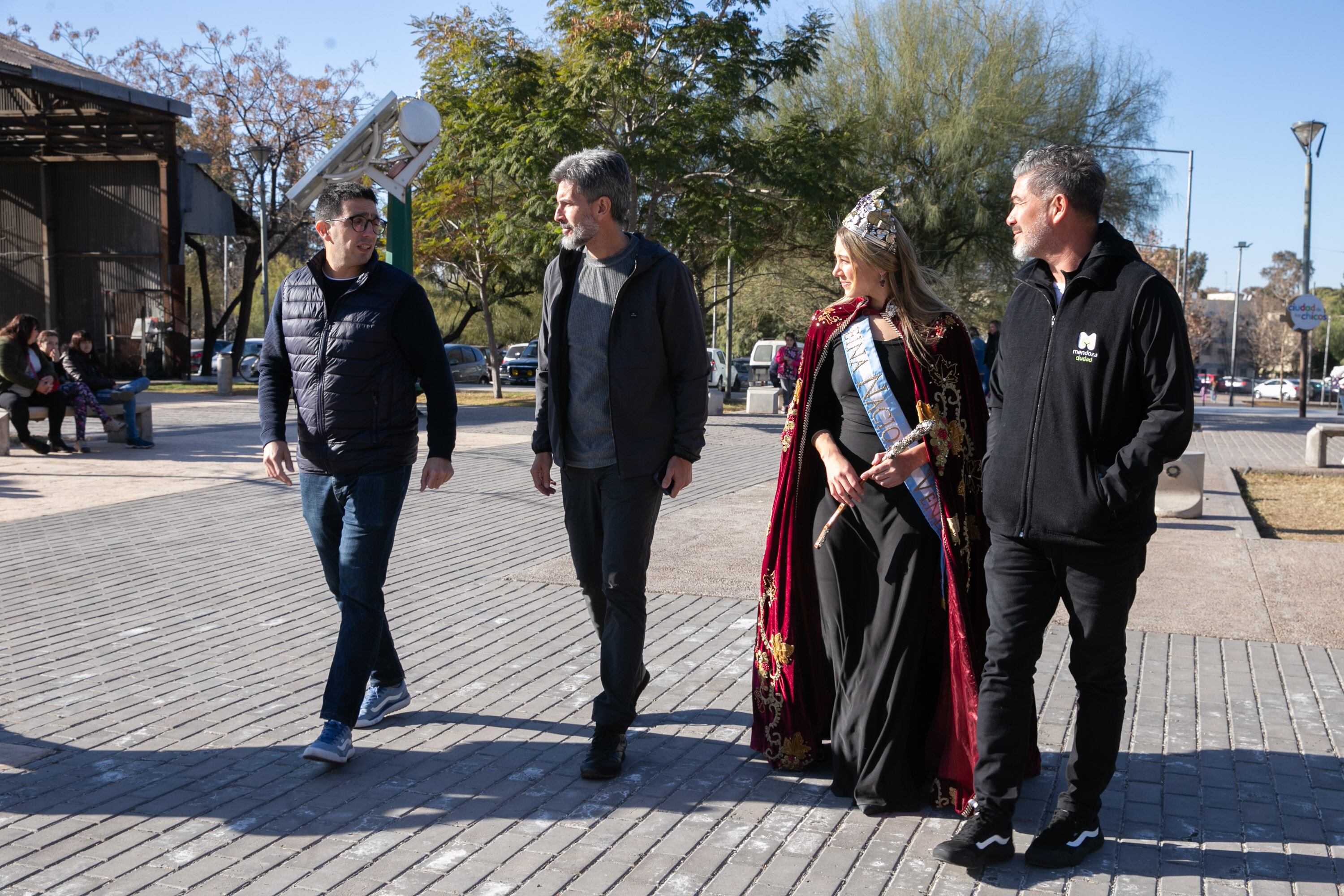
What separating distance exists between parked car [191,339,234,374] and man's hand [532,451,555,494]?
36.2 m

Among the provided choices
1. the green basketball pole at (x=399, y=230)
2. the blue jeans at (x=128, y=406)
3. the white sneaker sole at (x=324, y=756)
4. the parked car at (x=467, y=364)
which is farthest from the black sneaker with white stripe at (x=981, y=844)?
the parked car at (x=467, y=364)

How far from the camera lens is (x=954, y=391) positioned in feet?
11.8

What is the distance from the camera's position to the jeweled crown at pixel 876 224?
355cm

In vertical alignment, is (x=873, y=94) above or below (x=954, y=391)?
above

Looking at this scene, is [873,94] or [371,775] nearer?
[371,775]

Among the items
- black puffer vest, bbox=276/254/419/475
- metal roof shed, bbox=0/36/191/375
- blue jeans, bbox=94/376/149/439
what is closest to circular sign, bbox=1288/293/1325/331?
blue jeans, bbox=94/376/149/439

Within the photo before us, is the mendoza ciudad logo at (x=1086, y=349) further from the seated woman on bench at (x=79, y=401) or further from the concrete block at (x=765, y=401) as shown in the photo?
the concrete block at (x=765, y=401)

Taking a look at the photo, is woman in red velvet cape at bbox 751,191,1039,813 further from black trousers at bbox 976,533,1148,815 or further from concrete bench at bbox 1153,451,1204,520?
concrete bench at bbox 1153,451,1204,520

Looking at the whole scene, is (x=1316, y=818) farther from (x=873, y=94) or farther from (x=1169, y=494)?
(x=873, y=94)

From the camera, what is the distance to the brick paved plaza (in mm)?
3186

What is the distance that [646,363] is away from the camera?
12.8 feet

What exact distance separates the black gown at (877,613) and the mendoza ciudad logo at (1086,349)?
617 millimetres

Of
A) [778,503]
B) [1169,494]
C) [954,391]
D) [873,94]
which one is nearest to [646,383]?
[778,503]

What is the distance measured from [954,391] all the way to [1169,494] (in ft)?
23.6
